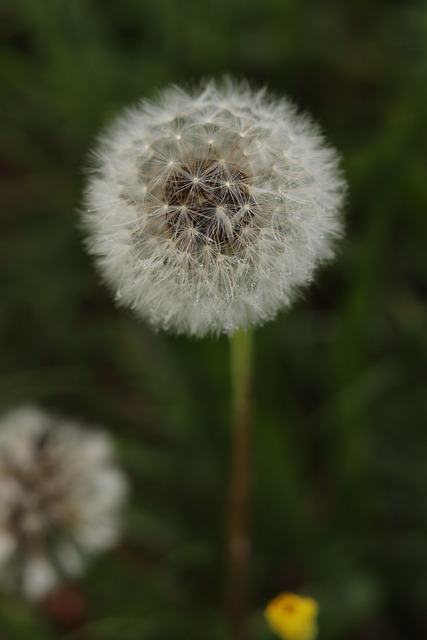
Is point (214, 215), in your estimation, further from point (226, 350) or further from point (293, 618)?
point (226, 350)

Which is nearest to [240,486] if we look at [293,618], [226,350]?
[226,350]

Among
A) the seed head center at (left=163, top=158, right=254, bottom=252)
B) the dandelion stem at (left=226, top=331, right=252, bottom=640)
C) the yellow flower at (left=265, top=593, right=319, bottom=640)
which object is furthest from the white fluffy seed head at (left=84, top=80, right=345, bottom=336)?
the yellow flower at (left=265, top=593, right=319, bottom=640)

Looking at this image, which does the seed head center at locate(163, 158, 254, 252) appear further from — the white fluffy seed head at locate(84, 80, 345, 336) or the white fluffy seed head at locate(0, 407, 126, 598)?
the white fluffy seed head at locate(0, 407, 126, 598)

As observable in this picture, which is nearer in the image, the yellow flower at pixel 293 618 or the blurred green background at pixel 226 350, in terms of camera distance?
the yellow flower at pixel 293 618

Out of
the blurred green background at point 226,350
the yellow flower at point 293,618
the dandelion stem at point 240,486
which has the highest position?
the blurred green background at point 226,350

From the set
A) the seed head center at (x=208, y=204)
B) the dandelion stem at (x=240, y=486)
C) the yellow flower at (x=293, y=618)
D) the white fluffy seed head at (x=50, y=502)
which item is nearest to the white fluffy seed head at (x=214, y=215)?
the seed head center at (x=208, y=204)

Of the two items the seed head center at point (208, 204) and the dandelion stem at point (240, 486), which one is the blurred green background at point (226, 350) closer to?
the dandelion stem at point (240, 486)
